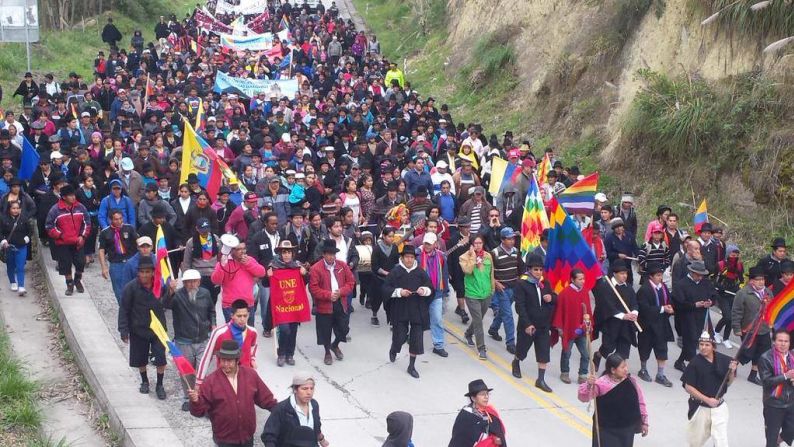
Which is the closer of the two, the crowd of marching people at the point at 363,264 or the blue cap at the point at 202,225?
the crowd of marching people at the point at 363,264

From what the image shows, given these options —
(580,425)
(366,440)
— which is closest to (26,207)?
(366,440)

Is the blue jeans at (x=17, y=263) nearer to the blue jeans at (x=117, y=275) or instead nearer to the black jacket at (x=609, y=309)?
the blue jeans at (x=117, y=275)

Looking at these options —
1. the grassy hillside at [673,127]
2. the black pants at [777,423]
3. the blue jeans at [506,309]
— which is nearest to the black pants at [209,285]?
the blue jeans at [506,309]

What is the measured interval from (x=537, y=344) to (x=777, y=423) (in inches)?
118

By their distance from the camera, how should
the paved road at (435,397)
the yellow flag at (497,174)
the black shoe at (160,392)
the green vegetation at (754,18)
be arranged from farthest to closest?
1. the green vegetation at (754,18)
2. the yellow flag at (497,174)
3. the black shoe at (160,392)
4. the paved road at (435,397)

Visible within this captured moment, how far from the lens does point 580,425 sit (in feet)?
38.8

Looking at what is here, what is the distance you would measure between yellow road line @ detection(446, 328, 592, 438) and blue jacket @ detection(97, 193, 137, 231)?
464 centimetres

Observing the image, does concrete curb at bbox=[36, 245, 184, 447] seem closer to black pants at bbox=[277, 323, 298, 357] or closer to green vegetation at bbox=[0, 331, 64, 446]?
green vegetation at bbox=[0, 331, 64, 446]

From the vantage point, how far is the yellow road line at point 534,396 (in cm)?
1176

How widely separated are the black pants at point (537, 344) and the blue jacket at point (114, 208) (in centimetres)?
536

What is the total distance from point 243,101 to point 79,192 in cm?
Answer: 1165

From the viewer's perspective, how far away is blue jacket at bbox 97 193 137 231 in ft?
47.7

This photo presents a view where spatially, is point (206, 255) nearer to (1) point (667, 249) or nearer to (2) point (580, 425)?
(2) point (580, 425)

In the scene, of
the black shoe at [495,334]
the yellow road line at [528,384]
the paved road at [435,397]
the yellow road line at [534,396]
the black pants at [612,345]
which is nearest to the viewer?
the paved road at [435,397]
